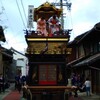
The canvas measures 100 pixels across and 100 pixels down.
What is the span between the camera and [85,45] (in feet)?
141

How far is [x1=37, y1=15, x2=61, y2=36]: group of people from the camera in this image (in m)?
21.8

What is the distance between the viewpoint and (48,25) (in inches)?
873

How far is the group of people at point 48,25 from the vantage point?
2184 centimetres

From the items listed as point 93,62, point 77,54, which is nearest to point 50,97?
point 93,62

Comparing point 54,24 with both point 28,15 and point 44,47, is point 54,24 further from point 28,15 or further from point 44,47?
point 28,15

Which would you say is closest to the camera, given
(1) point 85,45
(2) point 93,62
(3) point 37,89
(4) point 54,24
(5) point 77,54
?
(3) point 37,89

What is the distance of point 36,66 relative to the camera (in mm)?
20719

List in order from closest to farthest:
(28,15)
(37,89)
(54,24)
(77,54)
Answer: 1. (37,89)
2. (54,24)
3. (28,15)
4. (77,54)

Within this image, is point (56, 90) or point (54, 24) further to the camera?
point (54, 24)

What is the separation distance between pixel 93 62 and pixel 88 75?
41.8 ft

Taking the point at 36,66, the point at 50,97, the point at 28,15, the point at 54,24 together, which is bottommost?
the point at 50,97

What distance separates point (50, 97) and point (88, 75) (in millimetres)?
20463

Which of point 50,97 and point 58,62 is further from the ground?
point 58,62

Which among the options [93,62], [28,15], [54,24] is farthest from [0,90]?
[54,24]
